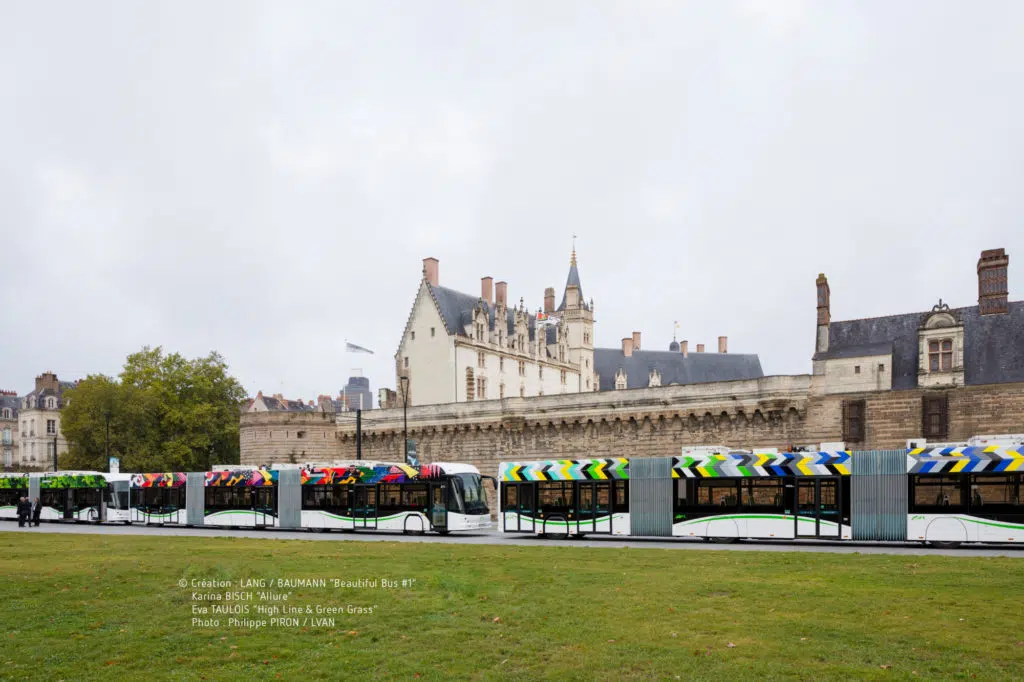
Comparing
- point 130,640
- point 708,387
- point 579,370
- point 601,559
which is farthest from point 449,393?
point 130,640

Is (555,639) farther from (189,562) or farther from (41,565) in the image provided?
(41,565)

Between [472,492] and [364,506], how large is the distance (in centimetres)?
446

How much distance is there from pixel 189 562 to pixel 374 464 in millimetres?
14436

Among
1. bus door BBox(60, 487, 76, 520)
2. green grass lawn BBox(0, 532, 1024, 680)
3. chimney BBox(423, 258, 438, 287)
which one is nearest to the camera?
green grass lawn BBox(0, 532, 1024, 680)

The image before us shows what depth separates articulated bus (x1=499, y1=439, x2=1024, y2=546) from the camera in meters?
23.8

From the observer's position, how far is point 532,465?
3128 centimetres

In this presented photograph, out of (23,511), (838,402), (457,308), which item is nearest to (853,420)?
(838,402)

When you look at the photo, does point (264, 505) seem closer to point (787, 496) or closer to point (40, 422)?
point (787, 496)

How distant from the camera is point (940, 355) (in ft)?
120

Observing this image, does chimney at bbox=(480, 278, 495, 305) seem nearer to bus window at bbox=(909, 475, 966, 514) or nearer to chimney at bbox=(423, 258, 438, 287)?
chimney at bbox=(423, 258, 438, 287)

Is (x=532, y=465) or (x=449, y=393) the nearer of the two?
(x=532, y=465)

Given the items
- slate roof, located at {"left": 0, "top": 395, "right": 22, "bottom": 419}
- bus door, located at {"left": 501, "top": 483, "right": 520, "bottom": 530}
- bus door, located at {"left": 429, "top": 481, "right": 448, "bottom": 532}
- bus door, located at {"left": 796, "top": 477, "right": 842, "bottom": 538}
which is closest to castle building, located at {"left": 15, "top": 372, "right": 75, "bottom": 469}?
slate roof, located at {"left": 0, "top": 395, "right": 22, "bottom": 419}

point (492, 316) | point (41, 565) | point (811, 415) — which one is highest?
point (492, 316)

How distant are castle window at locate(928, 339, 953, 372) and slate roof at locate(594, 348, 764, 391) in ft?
141
